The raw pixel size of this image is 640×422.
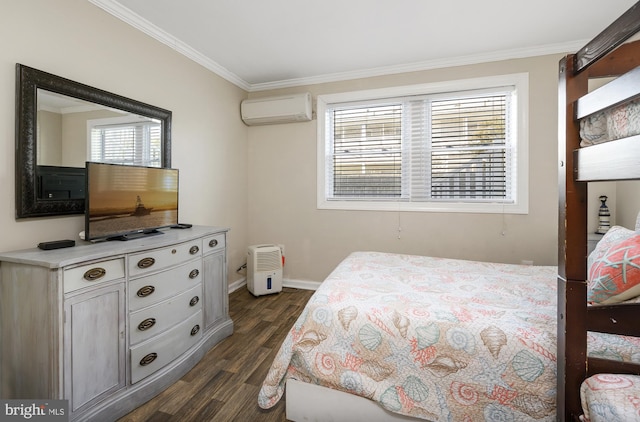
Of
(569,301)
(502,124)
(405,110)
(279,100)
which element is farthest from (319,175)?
(569,301)

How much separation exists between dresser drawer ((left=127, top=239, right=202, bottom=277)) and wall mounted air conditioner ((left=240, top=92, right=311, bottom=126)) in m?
1.95

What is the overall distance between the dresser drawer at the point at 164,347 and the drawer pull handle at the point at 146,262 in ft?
1.48

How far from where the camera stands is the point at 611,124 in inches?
34.1

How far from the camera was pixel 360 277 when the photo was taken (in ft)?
6.38

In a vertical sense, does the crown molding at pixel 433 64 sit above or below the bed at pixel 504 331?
above

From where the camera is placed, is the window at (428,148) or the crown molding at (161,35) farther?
the window at (428,148)

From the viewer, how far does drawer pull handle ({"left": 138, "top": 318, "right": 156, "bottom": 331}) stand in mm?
1684

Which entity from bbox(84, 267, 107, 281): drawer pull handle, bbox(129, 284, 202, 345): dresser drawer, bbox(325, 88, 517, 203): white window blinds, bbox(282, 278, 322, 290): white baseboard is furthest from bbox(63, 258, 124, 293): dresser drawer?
bbox(325, 88, 517, 203): white window blinds

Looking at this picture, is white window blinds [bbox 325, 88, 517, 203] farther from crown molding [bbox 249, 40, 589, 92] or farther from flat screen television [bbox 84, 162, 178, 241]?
flat screen television [bbox 84, 162, 178, 241]

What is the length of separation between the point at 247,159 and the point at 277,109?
783 mm

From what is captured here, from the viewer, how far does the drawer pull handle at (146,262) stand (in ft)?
5.50

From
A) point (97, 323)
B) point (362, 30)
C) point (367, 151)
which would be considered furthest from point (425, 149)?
point (97, 323)

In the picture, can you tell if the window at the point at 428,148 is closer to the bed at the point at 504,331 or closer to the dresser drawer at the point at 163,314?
the bed at the point at 504,331

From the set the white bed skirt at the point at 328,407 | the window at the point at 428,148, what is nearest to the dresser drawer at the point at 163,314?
the white bed skirt at the point at 328,407
